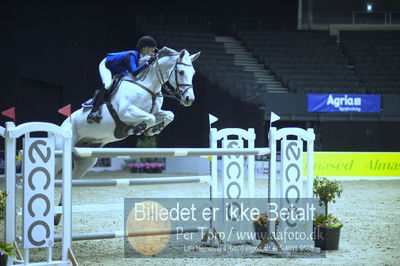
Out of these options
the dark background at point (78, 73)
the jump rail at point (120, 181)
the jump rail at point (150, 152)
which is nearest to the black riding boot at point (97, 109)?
the jump rail at point (120, 181)

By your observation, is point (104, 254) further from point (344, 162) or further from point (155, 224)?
point (344, 162)

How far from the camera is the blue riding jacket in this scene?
573 centimetres

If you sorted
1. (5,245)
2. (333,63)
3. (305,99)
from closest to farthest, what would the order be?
(5,245), (305,99), (333,63)

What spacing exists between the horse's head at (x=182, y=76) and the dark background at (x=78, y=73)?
9432 millimetres

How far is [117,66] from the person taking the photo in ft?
19.2

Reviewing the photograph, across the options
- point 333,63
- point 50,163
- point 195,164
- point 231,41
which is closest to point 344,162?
point 195,164

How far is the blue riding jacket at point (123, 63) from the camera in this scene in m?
5.73

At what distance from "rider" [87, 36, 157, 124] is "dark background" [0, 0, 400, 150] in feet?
29.3

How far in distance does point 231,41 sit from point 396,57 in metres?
5.19

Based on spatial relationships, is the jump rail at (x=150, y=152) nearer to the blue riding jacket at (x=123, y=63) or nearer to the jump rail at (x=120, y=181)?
the jump rail at (x=120, y=181)

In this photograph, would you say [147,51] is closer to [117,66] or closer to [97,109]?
[117,66]

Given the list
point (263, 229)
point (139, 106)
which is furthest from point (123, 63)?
point (263, 229)

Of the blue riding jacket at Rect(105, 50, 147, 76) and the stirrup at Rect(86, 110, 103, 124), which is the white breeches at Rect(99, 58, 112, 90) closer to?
the blue riding jacket at Rect(105, 50, 147, 76)

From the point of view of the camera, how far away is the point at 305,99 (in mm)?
15219
